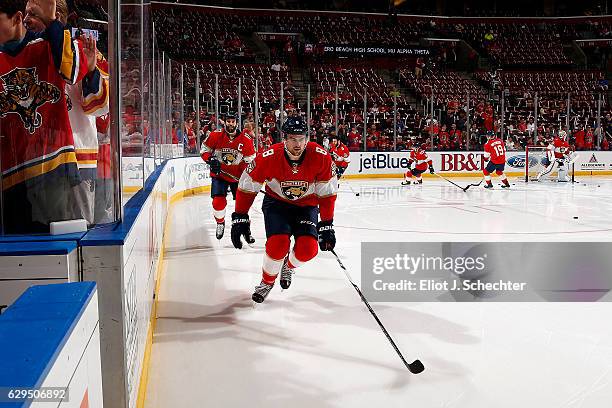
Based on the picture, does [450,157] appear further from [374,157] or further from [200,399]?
[200,399]

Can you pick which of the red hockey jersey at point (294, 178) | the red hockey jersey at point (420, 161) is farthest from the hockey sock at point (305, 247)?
the red hockey jersey at point (420, 161)

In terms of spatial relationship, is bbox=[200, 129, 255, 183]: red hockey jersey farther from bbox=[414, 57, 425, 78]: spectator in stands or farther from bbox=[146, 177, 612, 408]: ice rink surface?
bbox=[414, 57, 425, 78]: spectator in stands

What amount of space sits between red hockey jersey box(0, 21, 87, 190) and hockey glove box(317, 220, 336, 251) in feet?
7.13

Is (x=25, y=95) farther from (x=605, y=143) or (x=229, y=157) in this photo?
(x=605, y=143)

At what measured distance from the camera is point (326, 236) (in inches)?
164

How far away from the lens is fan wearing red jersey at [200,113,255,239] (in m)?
7.09

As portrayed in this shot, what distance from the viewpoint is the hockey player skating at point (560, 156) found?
16.1m

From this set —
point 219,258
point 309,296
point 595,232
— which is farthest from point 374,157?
point 309,296

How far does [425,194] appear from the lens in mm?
12906

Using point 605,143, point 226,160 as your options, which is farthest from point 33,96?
point 605,143

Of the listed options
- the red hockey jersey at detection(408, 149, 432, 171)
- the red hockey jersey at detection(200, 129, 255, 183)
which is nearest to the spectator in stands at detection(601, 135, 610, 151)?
the red hockey jersey at detection(408, 149, 432, 171)

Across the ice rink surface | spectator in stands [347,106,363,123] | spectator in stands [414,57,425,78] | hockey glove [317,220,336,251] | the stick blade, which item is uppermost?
spectator in stands [414,57,425,78]

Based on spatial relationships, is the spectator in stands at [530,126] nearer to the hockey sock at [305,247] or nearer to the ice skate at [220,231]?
the ice skate at [220,231]

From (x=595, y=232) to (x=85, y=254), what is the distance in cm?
690
